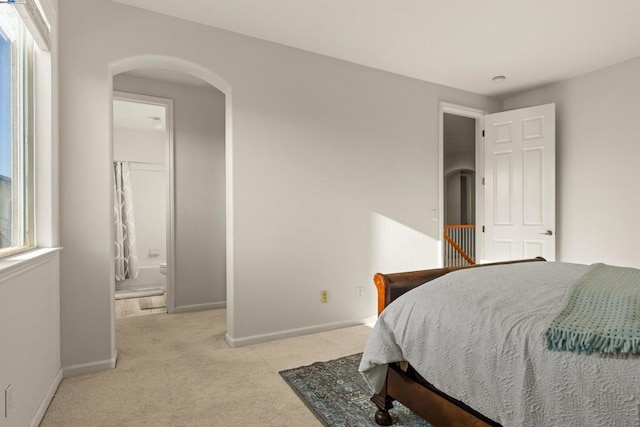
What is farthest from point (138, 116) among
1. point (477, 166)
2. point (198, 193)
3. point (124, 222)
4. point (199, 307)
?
point (477, 166)

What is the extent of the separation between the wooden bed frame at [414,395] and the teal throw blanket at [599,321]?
48cm

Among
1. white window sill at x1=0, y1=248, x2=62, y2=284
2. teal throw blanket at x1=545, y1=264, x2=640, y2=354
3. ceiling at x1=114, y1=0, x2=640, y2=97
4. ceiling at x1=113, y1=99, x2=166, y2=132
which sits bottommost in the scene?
teal throw blanket at x1=545, y1=264, x2=640, y2=354

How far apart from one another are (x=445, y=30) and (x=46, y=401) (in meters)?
3.78

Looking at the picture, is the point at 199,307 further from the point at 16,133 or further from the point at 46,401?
the point at 16,133

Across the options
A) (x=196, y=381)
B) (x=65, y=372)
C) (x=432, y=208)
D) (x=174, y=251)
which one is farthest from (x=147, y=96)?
(x=432, y=208)

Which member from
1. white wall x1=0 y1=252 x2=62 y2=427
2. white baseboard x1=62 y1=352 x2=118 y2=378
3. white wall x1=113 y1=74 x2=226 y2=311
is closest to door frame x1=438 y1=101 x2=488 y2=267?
white wall x1=113 y1=74 x2=226 y2=311

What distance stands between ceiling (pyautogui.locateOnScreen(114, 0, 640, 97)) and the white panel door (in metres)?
0.61

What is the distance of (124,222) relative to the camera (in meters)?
5.70

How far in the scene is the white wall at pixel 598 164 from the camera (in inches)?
142

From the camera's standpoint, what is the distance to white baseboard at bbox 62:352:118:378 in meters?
2.46

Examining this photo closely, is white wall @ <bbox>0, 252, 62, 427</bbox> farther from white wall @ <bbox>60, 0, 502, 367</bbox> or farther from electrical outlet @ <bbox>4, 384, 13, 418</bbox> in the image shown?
white wall @ <bbox>60, 0, 502, 367</bbox>

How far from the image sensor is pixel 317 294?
345cm

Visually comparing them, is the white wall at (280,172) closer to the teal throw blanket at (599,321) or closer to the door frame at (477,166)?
the door frame at (477,166)

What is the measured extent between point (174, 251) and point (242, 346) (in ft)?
5.22
